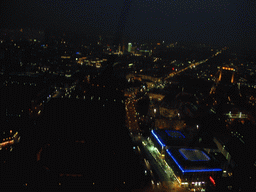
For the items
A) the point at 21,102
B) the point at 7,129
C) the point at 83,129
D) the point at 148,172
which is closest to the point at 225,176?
the point at 148,172

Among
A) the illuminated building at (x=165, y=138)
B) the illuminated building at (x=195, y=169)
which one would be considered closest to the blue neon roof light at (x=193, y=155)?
the illuminated building at (x=195, y=169)

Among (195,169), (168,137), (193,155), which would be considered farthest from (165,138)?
(195,169)

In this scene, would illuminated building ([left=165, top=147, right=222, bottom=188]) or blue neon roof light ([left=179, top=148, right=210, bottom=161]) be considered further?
blue neon roof light ([left=179, top=148, right=210, bottom=161])

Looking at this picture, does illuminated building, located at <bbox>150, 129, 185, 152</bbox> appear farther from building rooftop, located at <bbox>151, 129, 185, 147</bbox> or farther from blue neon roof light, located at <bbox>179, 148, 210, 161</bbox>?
blue neon roof light, located at <bbox>179, 148, 210, 161</bbox>

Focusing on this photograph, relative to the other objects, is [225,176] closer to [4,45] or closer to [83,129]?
[83,129]

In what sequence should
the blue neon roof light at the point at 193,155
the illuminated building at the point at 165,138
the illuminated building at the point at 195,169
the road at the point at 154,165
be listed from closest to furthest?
1. the road at the point at 154,165
2. the illuminated building at the point at 195,169
3. the blue neon roof light at the point at 193,155
4. the illuminated building at the point at 165,138

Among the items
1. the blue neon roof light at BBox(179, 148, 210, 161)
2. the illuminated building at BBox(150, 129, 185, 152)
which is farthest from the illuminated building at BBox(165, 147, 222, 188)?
the illuminated building at BBox(150, 129, 185, 152)

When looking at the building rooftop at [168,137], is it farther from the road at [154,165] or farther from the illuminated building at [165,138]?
the road at [154,165]

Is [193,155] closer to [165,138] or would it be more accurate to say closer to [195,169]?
Answer: [195,169]
